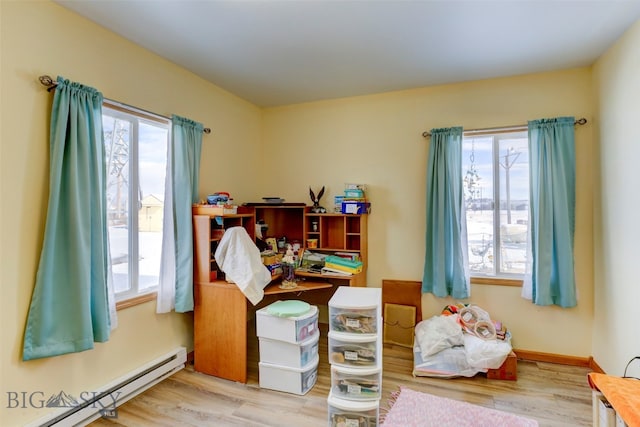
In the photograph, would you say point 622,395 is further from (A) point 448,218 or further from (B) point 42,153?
(B) point 42,153

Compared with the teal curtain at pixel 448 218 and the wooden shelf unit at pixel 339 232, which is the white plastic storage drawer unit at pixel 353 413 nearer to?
the wooden shelf unit at pixel 339 232

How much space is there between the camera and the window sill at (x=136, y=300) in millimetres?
2213

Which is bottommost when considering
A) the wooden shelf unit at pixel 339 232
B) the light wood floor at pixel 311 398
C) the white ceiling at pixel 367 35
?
the light wood floor at pixel 311 398

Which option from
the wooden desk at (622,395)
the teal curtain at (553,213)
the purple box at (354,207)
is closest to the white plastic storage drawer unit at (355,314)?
the wooden desk at (622,395)

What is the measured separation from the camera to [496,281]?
9.62 feet

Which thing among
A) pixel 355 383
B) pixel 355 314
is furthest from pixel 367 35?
pixel 355 383

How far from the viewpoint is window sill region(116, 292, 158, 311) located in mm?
2213

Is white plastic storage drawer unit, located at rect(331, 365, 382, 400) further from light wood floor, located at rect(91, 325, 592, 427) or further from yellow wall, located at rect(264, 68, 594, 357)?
yellow wall, located at rect(264, 68, 594, 357)

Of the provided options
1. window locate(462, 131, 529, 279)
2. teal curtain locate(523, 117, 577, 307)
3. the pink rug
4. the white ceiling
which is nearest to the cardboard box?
the pink rug

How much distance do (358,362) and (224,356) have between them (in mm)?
1198

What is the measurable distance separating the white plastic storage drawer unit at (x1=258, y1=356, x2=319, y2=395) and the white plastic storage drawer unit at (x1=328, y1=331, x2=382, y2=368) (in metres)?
0.50

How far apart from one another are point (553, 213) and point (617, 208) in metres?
0.42

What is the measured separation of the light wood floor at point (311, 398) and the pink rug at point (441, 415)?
0.10m

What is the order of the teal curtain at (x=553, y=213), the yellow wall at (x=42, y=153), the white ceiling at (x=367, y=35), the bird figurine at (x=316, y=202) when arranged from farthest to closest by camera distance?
the bird figurine at (x=316, y=202) < the teal curtain at (x=553, y=213) < the white ceiling at (x=367, y=35) < the yellow wall at (x=42, y=153)
